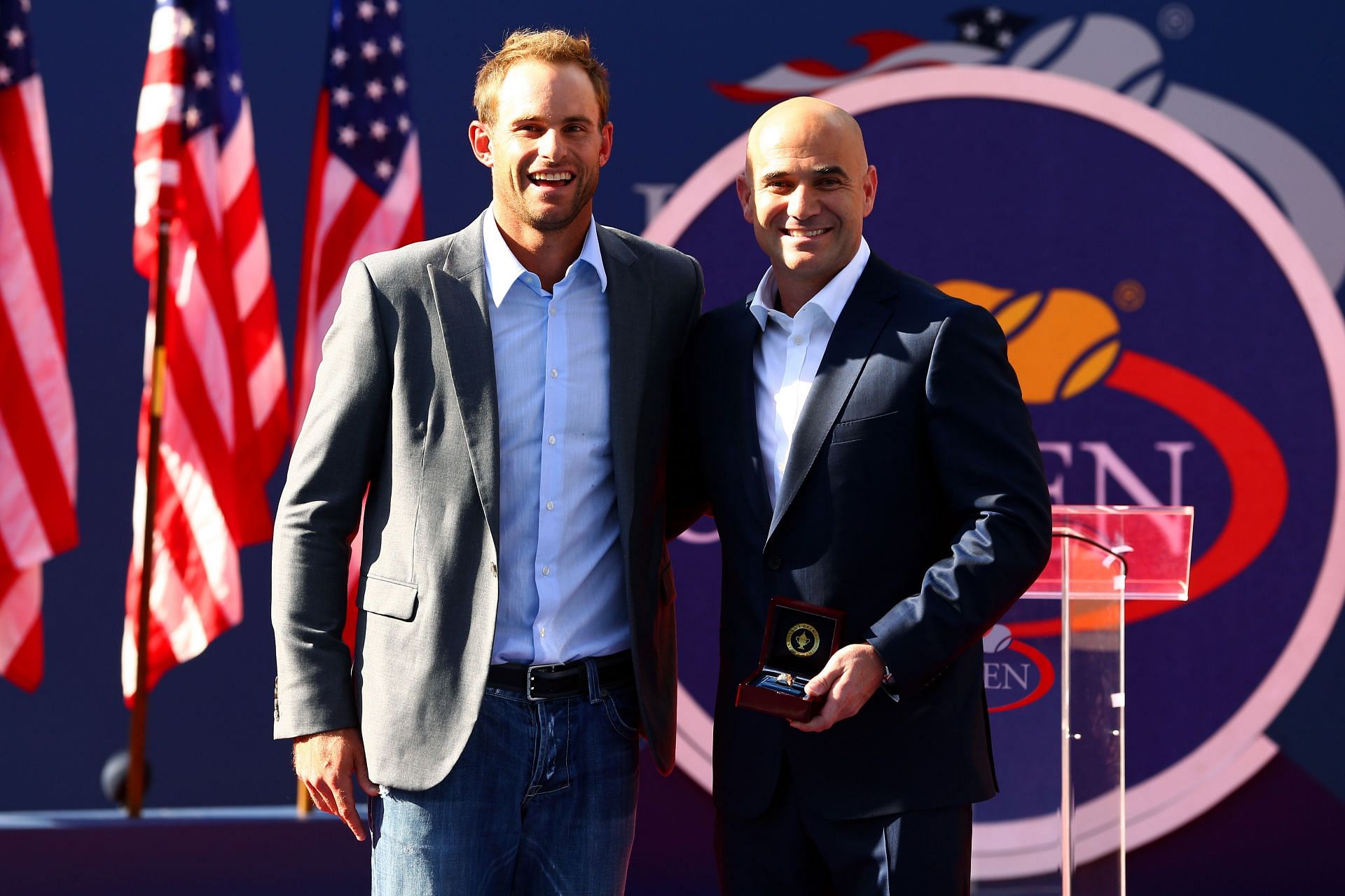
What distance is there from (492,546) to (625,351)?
1.45 feet

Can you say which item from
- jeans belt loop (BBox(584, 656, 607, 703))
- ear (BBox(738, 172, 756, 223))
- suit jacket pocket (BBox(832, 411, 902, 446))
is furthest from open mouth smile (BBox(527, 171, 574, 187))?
jeans belt loop (BBox(584, 656, 607, 703))

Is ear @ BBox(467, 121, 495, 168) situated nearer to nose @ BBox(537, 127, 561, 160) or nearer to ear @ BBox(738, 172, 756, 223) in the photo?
nose @ BBox(537, 127, 561, 160)

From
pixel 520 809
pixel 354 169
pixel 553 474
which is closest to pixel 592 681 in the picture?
pixel 520 809

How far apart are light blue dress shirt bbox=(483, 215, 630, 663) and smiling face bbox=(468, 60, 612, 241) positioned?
4.3 inches

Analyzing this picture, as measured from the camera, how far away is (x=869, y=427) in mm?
2139

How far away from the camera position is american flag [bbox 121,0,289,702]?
3.98 metres

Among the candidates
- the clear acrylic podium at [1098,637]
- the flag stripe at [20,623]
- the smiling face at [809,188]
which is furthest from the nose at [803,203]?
the flag stripe at [20,623]

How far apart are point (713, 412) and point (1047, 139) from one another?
2.57 m

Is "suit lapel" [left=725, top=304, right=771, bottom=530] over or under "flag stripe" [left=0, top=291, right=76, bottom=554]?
over

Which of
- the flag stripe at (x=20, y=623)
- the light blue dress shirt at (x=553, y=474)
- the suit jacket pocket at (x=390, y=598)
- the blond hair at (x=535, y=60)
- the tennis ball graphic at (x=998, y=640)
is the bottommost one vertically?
the flag stripe at (x=20, y=623)

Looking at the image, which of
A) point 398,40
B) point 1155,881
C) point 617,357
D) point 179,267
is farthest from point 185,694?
point 1155,881

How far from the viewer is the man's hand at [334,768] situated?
225cm

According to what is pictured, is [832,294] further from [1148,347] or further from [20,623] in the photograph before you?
[20,623]

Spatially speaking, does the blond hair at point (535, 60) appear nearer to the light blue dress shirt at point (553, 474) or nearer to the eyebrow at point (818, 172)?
the light blue dress shirt at point (553, 474)
